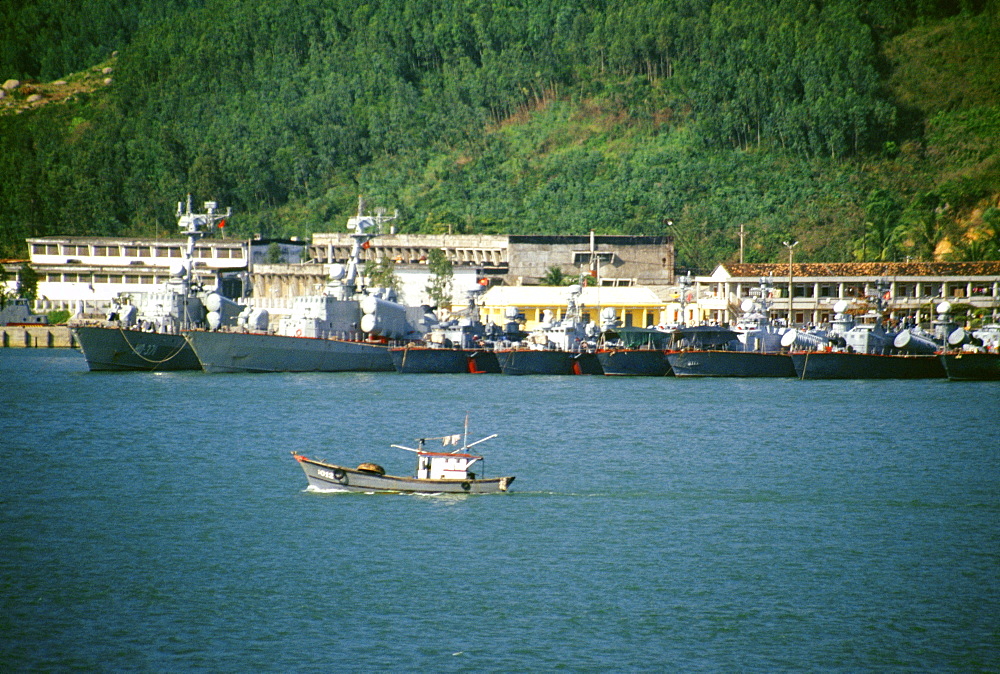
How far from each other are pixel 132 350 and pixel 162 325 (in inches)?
125

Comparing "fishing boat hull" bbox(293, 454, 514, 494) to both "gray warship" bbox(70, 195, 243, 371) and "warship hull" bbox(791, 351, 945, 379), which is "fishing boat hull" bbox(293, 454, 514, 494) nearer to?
"warship hull" bbox(791, 351, 945, 379)

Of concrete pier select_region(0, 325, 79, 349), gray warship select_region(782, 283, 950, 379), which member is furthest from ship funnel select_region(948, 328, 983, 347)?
concrete pier select_region(0, 325, 79, 349)

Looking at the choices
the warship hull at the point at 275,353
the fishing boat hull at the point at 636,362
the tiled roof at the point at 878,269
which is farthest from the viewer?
the tiled roof at the point at 878,269

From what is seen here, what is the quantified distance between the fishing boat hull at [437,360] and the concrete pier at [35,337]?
48389 millimetres

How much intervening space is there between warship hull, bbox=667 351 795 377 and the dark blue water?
2205 centimetres

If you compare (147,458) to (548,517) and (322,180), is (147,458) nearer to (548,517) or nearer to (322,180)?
(548,517)

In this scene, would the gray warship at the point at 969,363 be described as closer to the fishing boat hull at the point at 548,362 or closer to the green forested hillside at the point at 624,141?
the fishing boat hull at the point at 548,362

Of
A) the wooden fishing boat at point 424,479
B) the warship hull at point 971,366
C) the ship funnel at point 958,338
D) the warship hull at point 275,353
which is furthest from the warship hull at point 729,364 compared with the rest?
the wooden fishing boat at point 424,479

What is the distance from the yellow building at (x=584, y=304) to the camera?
369 ft

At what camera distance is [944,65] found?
568ft

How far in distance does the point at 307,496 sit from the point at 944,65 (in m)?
155

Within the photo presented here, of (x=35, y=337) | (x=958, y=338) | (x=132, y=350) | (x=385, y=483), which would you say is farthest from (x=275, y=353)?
(x=35, y=337)

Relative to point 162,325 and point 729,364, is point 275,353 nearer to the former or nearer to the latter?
point 162,325

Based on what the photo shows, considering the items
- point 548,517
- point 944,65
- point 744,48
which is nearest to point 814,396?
point 548,517
